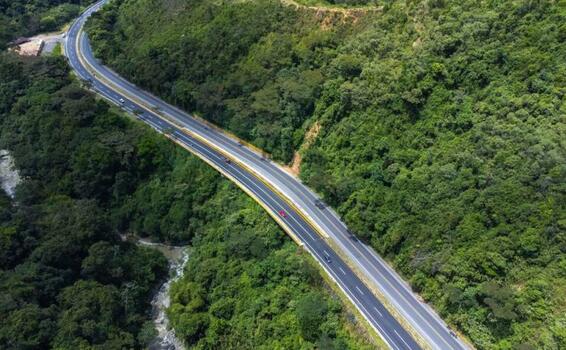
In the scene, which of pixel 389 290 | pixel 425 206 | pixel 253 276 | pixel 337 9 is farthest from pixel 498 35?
pixel 253 276

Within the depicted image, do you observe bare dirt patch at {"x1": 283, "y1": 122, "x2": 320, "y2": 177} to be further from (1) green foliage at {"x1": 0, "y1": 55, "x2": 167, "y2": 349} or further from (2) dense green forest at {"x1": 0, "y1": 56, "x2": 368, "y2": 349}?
(1) green foliage at {"x1": 0, "y1": 55, "x2": 167, "y2": 349}

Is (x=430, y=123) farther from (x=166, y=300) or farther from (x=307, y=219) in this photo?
(x=166, y=300)

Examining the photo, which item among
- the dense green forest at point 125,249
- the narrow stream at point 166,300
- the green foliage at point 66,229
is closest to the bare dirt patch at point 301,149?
the dense green forest at point 125,249

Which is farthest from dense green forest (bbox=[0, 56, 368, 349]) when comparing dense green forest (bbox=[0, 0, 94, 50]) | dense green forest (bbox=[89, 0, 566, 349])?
dense green forest (bbox=[0, 0, 94, 50])

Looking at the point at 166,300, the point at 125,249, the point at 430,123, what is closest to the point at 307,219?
the point at 430,123

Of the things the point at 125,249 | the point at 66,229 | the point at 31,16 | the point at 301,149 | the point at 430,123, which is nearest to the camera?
the point at 430,123

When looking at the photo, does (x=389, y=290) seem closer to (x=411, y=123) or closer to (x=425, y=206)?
(x=425, y=206)

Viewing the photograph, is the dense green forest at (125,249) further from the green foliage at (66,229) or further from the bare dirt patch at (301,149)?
the bare dirt patch at (301,149)
